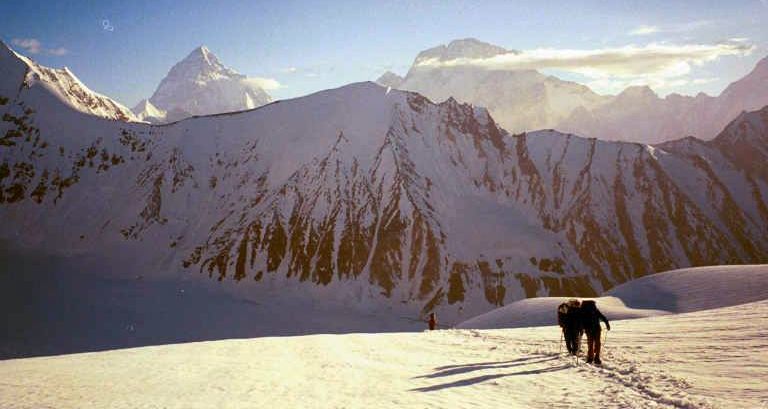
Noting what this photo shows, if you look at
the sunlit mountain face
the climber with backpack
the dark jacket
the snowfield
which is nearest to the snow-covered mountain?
the sunlit mountain face

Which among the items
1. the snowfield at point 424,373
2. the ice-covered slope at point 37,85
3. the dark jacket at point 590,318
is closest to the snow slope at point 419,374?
the snowfield at point 424,373

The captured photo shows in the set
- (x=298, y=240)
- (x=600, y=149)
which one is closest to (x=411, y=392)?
(x=298, y=240)

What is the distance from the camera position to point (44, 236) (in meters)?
103

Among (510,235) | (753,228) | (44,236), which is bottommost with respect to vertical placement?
(44,236)

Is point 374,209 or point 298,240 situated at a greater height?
point 374,209

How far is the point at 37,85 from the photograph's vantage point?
121 meters

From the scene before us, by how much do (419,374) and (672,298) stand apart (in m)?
34.6

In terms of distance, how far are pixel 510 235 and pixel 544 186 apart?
100ft

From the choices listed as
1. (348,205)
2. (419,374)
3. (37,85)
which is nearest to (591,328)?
(419,374)

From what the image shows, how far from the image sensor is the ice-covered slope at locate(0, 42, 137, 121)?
391ft

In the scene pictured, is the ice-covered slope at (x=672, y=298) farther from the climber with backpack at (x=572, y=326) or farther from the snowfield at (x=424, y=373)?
the climber with backpack at (x=572, y=326)

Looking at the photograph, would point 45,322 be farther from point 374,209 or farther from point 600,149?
point 600,149

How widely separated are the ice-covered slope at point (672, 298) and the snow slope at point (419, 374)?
18296mm

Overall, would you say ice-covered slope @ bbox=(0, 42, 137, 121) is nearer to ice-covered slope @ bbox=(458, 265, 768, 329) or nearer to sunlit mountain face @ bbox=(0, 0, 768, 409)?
sunlit mountain face @ bbox=(0, 0, 768, 409)
